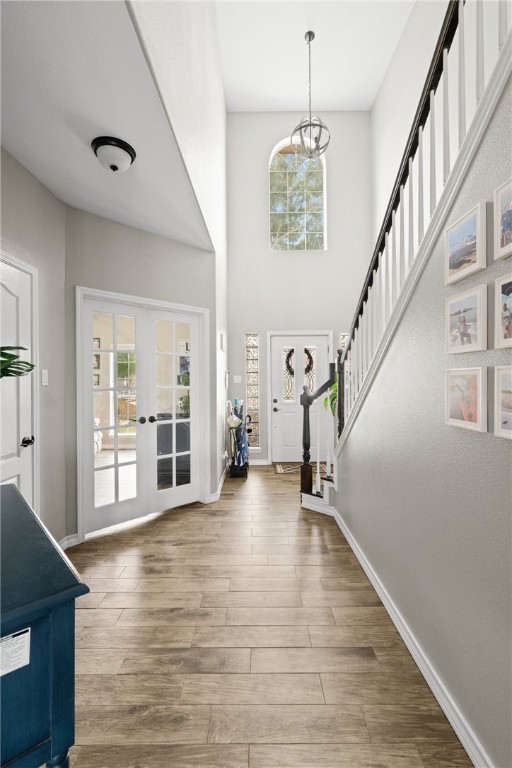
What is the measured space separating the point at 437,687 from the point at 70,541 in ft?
8.63

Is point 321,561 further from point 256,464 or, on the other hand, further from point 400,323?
point 256,464

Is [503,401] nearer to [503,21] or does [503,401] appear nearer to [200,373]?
[503,21]

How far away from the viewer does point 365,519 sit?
2.67m

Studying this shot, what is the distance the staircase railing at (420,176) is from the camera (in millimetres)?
1511

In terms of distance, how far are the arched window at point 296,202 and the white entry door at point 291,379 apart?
1.51 meters

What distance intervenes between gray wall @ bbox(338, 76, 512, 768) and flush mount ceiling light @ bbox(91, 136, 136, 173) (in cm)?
173

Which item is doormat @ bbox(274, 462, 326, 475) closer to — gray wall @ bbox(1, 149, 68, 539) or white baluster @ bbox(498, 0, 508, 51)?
gray wall @ bbox(1, 149, 68, 539)

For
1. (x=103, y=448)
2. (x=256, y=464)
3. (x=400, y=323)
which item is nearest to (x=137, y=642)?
(x=103, y=448)

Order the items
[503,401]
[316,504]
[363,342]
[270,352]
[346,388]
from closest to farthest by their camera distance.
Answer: [503,401], [363,342], [346,388], [316,504], [270,352]

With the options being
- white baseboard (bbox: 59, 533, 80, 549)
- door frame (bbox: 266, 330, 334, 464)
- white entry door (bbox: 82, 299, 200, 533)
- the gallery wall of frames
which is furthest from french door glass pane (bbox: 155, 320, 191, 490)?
the gallery wall of frames

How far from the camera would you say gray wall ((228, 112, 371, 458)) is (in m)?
6.13

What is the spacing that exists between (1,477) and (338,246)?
5461 millimetres

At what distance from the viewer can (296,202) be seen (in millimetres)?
6293

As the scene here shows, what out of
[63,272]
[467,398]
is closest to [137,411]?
[63,272]
